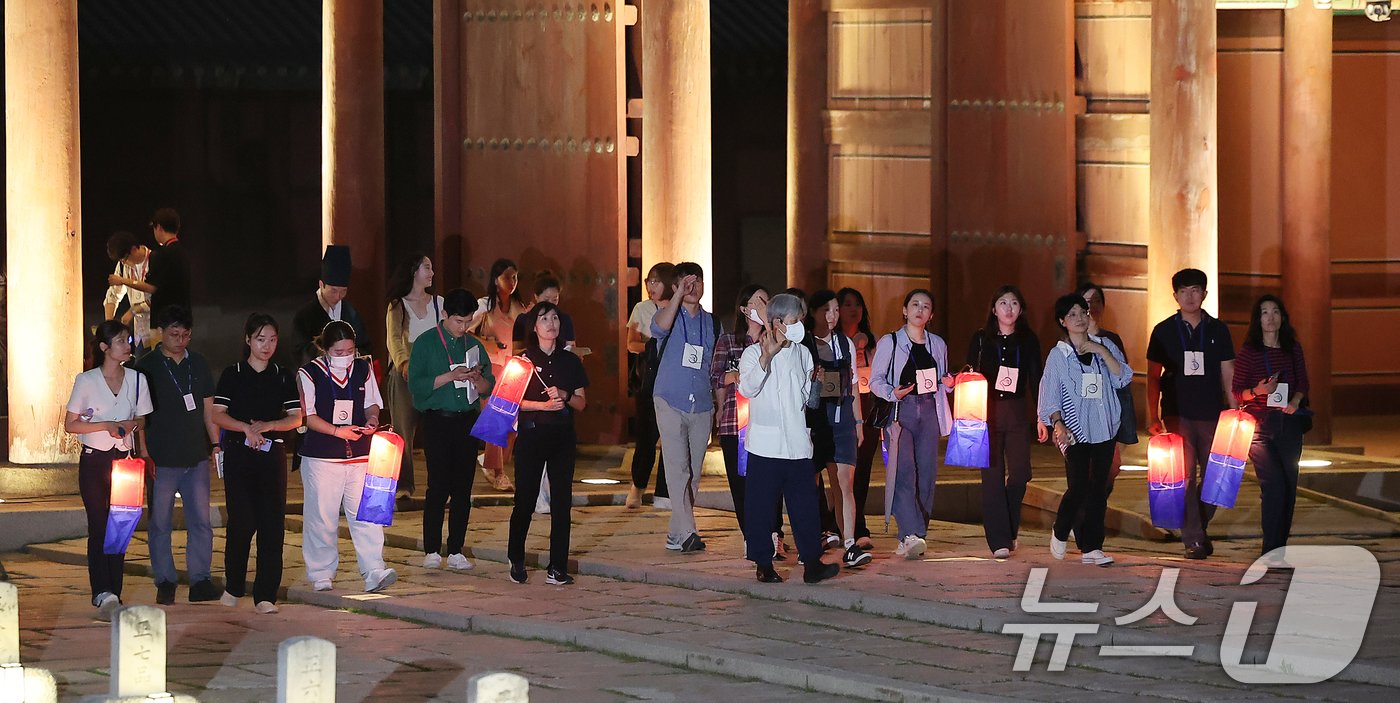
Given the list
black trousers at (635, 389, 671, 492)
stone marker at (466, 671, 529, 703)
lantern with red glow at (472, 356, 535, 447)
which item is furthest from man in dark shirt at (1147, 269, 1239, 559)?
stone marker at (466, 671, 529, 703)

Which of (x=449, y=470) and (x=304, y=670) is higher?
Answer: (x=449, y=470)

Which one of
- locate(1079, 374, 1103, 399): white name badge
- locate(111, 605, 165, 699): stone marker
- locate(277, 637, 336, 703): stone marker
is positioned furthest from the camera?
locate(1079, 374, 1103, 399): white name badge

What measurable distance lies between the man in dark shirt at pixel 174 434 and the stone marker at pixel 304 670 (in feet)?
12.8

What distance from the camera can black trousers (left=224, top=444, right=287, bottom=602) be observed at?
10.3m

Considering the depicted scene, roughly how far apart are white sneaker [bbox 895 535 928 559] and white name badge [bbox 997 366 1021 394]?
918 mm

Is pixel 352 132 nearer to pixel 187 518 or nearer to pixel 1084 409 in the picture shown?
pixel 187 518

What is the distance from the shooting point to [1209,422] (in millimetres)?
11375

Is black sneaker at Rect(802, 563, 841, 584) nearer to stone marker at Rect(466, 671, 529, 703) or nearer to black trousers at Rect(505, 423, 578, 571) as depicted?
black trousers at Rect(505, 423, 578, 571)

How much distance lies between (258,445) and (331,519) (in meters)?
0.73

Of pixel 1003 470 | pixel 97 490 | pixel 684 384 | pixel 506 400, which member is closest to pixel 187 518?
pixel 97 490

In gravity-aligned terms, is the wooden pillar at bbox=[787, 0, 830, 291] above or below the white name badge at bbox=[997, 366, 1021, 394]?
above

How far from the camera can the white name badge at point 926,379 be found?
36.5ft

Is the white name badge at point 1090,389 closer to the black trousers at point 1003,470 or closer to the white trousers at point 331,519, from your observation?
the black trousers at point 1003,470

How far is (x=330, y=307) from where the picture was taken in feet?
40.0
